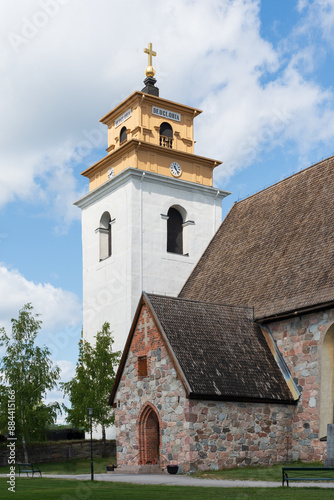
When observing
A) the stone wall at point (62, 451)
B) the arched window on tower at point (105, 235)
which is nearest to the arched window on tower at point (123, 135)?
the arched window on tower at point (105, 235)

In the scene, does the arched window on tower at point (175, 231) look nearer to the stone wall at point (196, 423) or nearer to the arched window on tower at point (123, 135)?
the arched window on tower at point (123, 135)

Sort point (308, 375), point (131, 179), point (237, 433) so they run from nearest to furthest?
point (237, 433) < point (308, 375) < point (131, 179)

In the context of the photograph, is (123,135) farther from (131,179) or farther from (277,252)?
(277,252)

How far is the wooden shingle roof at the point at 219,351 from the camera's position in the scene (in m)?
22.1

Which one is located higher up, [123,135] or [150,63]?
[150,63]

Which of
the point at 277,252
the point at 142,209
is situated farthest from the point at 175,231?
the point at 277,252

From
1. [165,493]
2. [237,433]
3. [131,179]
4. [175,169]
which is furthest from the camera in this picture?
[175,169]

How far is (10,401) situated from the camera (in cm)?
3125

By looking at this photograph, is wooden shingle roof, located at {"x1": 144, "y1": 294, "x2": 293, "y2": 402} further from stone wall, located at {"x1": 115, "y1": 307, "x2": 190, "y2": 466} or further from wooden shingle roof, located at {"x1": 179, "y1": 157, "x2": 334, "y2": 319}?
wooden shingle roof, located at {"x1": 179, "y1": 157, "x2": 334, "y2": 319}

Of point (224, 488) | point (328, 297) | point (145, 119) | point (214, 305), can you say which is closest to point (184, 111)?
point (145, 119)

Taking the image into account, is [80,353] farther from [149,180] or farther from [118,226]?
[149,180]

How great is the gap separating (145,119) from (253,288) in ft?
50.2

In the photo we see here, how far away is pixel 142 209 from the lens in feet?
123

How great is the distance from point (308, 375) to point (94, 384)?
552 inches
